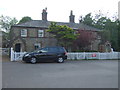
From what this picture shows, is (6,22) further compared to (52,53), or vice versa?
(6,22)

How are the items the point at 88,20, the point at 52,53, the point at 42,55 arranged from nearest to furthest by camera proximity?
1. the point at 42,55
2. the point at 52,53
3. the point at 88,20

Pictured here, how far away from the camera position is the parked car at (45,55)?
14.0 meters

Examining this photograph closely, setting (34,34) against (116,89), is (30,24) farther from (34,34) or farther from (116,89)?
(116,89)

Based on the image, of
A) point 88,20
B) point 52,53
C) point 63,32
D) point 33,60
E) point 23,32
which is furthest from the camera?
point 88,20

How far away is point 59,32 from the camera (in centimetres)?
1898

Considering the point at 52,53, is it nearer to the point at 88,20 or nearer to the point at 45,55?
the point at 45,55

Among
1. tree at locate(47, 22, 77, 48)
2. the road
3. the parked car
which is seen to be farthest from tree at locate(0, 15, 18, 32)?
the road

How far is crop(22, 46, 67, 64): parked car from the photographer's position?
551 inches

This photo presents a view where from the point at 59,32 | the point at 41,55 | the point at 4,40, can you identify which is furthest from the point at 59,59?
the point at 4,40

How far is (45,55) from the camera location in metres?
14.5

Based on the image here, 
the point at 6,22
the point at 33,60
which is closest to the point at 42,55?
the point at 33,60

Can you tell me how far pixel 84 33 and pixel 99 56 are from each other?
3980 millimetres

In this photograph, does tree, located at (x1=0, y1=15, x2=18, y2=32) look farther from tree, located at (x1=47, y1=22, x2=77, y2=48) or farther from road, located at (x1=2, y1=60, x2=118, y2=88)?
road, located at (x1=2, y1=60, x2=118, y2=88)

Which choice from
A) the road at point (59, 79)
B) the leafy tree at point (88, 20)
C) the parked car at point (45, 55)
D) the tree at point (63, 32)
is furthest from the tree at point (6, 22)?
the road at point (59, 79)
